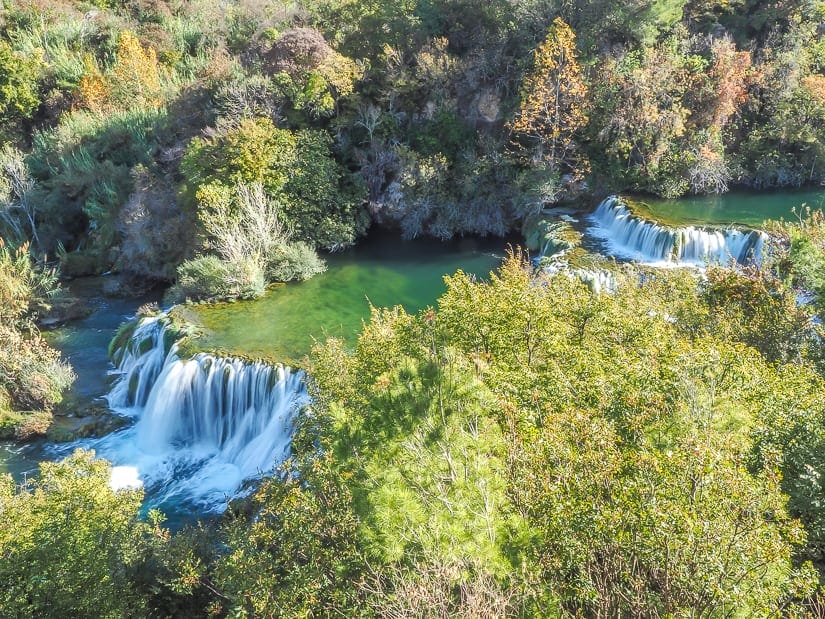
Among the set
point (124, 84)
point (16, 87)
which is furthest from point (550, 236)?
point (16, 87)

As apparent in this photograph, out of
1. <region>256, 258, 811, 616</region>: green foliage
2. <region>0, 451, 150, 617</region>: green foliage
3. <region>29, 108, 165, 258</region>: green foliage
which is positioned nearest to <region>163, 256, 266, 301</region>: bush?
<region>29, 108, 165, 258</region>: green foliage

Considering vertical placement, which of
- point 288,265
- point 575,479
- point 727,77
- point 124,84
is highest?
point 124,84

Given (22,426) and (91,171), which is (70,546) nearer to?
(22,426)

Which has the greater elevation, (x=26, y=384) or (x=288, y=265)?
(x=288, y=265)

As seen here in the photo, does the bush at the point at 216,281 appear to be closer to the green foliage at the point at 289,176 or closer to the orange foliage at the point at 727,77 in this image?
the green foliage at the point at 289,176

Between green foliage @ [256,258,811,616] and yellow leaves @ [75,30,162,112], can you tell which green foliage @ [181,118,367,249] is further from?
green foliage @ [256,258,811,616]

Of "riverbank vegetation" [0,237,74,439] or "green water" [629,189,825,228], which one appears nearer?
"riverbank vegetation" [0,237,74,439]
